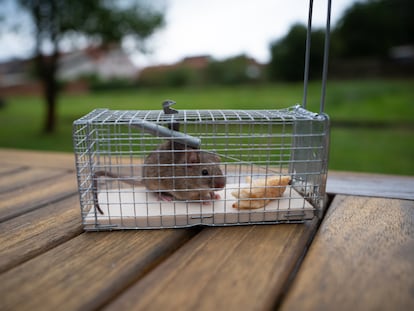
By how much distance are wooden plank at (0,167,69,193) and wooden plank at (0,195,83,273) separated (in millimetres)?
381

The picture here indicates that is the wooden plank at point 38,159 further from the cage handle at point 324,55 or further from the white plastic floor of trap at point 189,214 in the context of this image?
the cage handle at point 324,55

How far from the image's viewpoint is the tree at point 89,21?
616cm

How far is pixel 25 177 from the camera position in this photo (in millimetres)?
1730

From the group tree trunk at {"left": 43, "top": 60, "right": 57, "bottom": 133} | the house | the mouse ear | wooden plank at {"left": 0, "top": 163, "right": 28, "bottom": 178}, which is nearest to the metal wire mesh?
the mouse ear

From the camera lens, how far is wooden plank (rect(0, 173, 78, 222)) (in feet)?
4.27

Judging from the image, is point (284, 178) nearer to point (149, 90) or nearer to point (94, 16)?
point (94, 16)

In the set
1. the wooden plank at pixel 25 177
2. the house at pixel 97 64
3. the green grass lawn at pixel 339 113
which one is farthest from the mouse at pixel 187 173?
the house at pixel 97 64

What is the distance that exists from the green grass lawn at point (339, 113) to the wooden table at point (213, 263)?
3452 millimetres

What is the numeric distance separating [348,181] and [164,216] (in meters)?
0.94

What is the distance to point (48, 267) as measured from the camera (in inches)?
34.7

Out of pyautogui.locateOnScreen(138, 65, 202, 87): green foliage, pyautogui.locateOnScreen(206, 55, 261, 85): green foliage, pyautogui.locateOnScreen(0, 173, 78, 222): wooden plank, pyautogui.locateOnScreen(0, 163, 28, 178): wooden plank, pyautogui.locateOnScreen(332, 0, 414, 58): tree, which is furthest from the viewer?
pyautogui.locateOnScreen(332, 0, 414, 58): tree

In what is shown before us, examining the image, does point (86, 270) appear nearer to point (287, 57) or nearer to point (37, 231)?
point (37, 231)

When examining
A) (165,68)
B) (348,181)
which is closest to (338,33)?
(165,68)

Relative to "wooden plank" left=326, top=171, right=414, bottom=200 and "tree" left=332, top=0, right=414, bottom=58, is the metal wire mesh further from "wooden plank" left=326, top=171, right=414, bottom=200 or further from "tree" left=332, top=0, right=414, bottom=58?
"tree" left=332, top=0, right=414, bottom=58
